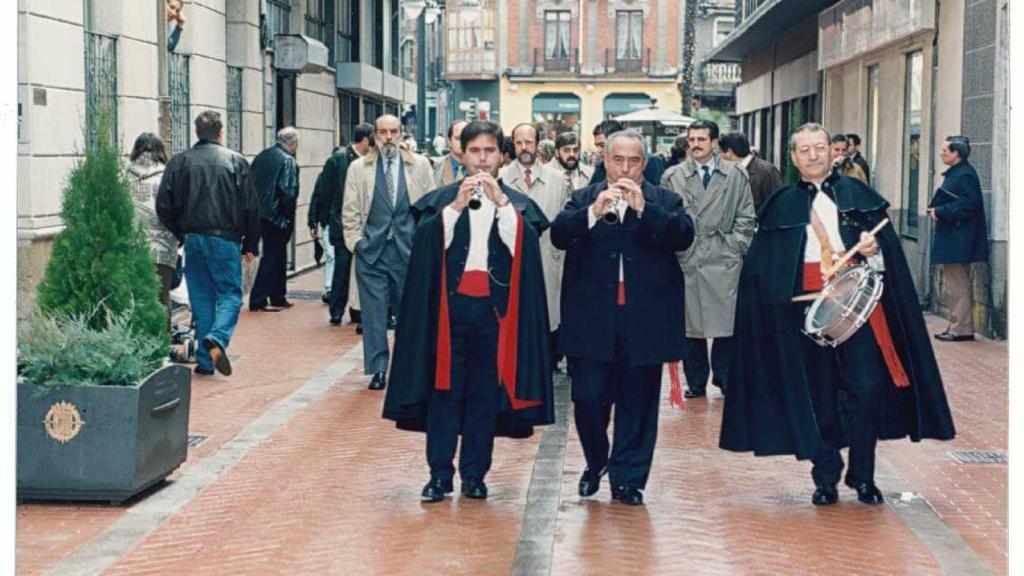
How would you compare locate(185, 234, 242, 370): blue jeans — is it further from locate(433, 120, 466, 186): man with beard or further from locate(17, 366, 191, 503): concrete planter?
locate(17, 366, 191, 503): concrete planter

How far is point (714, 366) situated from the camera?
40.0 feet

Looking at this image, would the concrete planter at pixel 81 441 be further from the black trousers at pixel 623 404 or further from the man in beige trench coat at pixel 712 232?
the man in beige trench coat at pixel 712 232

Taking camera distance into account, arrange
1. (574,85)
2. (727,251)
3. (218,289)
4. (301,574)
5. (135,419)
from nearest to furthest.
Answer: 1. (301,574)
2. (135,419)
3. (727,251)
4. (218,289)
5. (574,85)

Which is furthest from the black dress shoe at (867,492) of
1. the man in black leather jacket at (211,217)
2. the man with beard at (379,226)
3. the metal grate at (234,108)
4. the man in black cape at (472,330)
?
the metal grate at (234,108)

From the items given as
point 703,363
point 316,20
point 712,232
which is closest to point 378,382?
point 703,363

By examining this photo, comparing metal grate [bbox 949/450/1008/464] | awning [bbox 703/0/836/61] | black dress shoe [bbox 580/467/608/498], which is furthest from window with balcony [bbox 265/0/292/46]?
black dress shoe [bbox 580/467/608/498]

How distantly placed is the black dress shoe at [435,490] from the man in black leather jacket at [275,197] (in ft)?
31.8

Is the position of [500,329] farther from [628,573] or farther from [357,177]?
[357,177]

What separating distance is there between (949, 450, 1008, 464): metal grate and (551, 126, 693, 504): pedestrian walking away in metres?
2.41

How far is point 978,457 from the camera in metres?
9.81

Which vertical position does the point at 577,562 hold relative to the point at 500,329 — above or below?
below

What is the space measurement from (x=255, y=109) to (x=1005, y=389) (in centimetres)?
1150

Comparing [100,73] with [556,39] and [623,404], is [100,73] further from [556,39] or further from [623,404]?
[556,39]

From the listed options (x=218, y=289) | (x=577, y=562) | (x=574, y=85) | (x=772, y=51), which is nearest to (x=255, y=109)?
(x=218, y=289)
